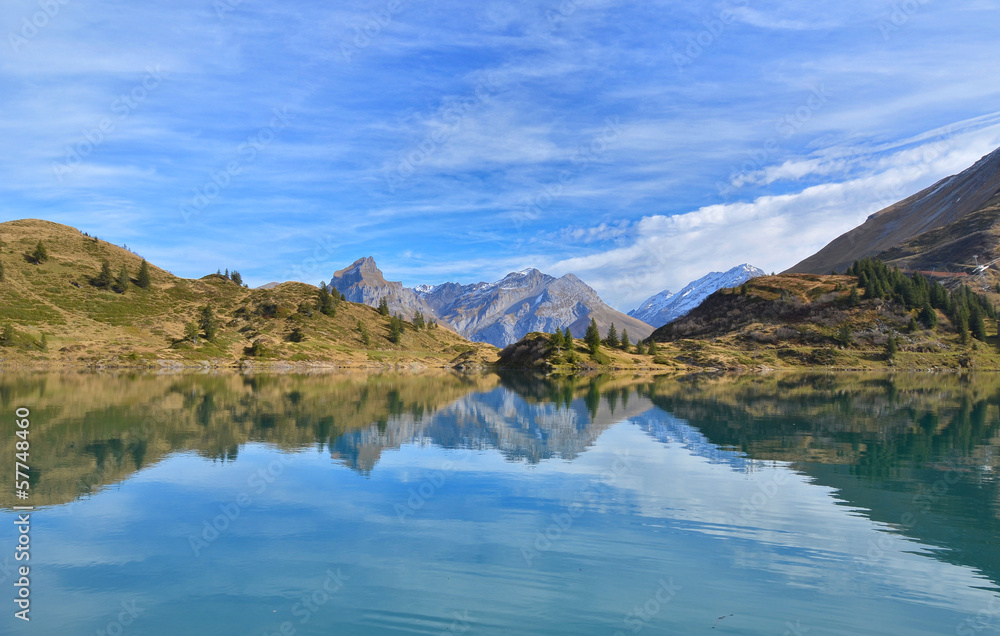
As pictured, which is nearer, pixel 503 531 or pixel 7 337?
pixel 503 531

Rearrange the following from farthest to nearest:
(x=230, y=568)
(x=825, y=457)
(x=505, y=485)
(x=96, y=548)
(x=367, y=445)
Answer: (x=367, y=445)
(x=825, y=457)
(x=505, y=485)
(x=96, y=548)
(x=230, y=568)

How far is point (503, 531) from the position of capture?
24234mm

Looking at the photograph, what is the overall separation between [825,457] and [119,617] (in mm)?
44074

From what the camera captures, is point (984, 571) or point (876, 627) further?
point (984, 571)

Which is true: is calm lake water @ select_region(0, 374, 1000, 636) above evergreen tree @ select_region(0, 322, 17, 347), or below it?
below

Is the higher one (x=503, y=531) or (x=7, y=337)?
(x=7, y=337)

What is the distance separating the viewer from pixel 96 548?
71.5 feet

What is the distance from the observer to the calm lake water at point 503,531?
651 inches

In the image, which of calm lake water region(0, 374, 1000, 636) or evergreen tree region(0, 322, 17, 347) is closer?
calm lake water region(0, 374, 1000, 636)

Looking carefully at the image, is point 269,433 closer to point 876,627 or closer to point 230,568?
point 230,568

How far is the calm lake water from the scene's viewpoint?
16531mm

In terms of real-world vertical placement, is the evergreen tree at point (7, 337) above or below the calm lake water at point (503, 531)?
above

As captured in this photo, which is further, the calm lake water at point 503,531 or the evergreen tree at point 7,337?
the evergreen tree at point 7,337

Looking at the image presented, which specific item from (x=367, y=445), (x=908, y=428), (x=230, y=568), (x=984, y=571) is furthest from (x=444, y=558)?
(x=908, y=428)
